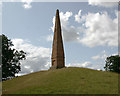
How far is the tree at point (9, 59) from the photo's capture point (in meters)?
37.2

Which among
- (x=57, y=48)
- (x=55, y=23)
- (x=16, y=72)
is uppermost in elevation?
(x=55, y=23)

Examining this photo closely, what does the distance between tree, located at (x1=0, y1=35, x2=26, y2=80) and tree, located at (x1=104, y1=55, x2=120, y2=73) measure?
2864 centimetres

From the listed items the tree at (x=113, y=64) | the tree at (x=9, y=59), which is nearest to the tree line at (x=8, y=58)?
the tree at (x=9, y=59)

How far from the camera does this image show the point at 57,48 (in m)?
30.0

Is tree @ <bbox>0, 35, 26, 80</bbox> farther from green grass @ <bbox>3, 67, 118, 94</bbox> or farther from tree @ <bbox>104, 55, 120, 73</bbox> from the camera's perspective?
tree @ <bbox>104, 55, 120, 73</bbox>

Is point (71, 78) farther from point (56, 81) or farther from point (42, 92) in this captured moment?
point (42, 92)

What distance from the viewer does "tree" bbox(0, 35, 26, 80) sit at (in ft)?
122

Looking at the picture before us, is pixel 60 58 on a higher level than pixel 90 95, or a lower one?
higher

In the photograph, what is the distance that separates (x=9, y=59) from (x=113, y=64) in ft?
108

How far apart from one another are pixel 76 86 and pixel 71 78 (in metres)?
3.63

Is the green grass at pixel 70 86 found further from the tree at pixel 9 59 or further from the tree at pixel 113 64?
the tree at pixel 113 64

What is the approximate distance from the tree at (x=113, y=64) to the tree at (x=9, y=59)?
2864cm

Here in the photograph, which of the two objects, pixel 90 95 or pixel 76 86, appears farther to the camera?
pixel 76 86

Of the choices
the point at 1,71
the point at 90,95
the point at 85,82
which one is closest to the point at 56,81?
the point at 85,82
